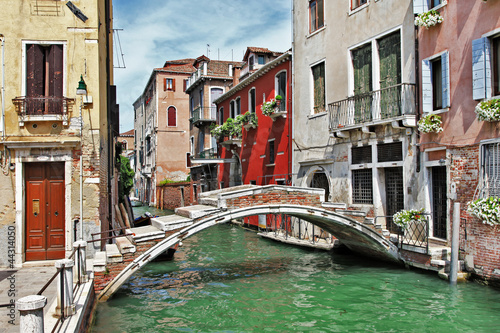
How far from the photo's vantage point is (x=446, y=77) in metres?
8.80

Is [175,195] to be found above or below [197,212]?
below

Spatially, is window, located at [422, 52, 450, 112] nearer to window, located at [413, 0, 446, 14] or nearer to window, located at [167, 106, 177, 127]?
window, located at [413, 0, 446, 14]

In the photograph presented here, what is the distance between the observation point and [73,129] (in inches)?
358

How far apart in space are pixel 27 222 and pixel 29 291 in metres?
2.75

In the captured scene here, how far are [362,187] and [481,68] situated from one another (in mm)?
4397

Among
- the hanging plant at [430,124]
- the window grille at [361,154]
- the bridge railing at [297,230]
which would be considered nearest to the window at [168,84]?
the bridge railing at [297,230]

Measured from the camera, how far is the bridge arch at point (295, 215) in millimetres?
7728

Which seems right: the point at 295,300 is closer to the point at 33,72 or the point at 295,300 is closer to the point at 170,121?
the point at 33,72

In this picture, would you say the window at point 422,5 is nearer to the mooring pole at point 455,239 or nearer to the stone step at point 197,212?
the mooring pole at point 455,239

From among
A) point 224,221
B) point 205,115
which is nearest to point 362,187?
point 224,221

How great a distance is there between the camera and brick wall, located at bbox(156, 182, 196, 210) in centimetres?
2775

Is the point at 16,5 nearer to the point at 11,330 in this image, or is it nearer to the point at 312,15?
the point at 11,330

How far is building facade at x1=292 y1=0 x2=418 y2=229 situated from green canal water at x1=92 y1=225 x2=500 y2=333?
1934 mm

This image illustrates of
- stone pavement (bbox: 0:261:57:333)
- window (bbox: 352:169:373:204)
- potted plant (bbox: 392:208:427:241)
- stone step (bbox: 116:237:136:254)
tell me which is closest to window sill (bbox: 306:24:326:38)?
window (bbox: 352:169:373:204)
